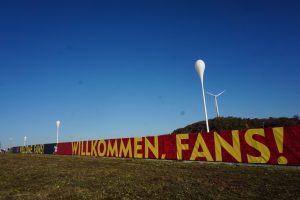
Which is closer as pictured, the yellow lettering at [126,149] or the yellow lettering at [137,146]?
the yellow lettering at [137,146]

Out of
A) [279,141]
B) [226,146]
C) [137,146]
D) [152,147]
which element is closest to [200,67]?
[226,146]

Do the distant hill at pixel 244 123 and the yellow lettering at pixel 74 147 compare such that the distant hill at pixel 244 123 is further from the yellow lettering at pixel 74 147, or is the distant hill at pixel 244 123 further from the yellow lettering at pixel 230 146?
the yellow lettering at pixel 230 146

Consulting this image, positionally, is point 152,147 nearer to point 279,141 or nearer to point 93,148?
point 279,141

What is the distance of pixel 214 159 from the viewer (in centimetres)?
2169

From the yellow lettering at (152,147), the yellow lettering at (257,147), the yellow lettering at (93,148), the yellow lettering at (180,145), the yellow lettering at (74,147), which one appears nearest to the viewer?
the yellow lettering at (257,147)

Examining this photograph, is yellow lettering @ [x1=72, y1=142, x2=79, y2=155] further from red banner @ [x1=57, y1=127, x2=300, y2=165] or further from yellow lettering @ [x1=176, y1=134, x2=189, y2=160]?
yellow lettering @ [x1=176, y1=134, x2=189, y2=160]

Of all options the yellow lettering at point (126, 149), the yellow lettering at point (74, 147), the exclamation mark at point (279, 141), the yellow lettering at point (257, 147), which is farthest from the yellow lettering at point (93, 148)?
the exclamation mark at point (279, 141)

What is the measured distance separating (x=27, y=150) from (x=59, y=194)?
77.9m

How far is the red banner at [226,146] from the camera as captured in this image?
16922 millimetres

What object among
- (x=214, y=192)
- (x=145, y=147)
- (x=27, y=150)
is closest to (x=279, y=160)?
(x=214, y=192)

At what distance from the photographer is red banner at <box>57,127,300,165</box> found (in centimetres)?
1692

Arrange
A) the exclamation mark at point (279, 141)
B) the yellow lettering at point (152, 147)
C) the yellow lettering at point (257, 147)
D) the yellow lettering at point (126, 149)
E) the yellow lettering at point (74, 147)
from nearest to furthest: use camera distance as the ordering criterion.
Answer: the exclamation mark at point (279, 141)
the yellow lettering at point (257, 147)
the yellow lettering at point (152, 147)
the yellow lettering at point (126, 149)
the yellow lettering at point (74, 147)

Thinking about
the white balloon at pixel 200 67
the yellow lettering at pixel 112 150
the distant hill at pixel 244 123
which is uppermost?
the white balloon at pixel 200 67

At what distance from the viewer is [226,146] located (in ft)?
68.6
